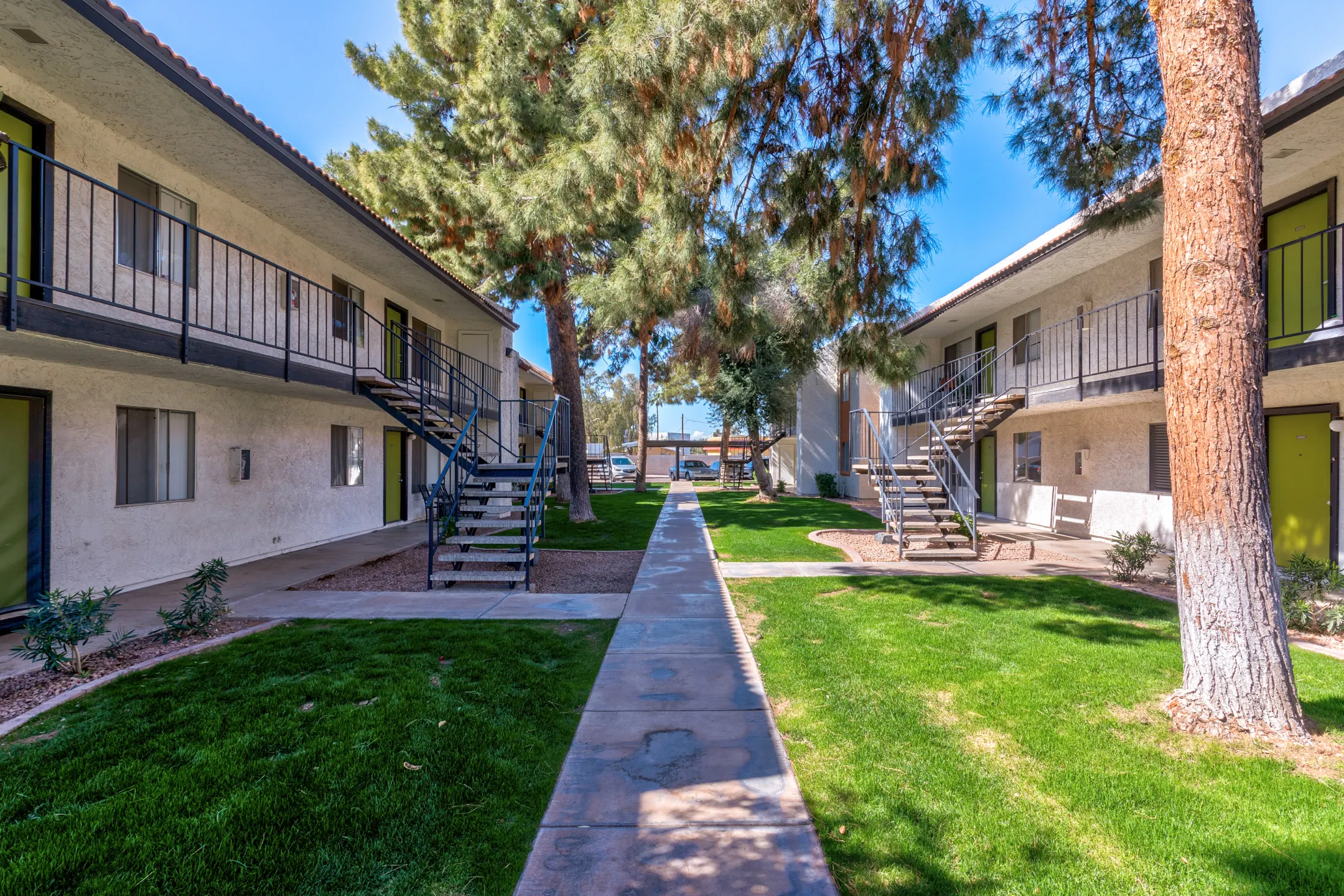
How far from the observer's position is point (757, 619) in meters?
6.02

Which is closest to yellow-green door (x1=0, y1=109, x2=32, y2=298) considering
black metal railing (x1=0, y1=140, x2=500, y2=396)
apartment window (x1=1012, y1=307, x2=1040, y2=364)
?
black metal railing (x1=0, y1=140, x2=500, y2=396)

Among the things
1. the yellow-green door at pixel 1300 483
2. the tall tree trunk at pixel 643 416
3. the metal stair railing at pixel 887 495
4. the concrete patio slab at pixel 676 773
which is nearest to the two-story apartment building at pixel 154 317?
the concrete patio slab at pixel 676 773

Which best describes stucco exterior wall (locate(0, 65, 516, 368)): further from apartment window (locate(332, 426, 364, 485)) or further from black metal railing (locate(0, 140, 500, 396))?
apartment window (locate(332, 426, 364, 485))

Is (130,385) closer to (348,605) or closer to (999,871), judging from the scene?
(348,605)

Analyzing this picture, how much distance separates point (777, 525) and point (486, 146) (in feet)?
33.3

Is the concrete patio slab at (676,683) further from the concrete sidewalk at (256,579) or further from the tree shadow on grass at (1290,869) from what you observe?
the concrete sidewalk at (256,579)

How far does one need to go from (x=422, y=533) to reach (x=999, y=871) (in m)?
12.1

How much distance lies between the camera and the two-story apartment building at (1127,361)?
686 centimetres

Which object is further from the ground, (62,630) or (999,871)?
(62,630)

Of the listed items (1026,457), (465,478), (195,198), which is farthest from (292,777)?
(1026,457)

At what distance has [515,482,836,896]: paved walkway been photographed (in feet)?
7.70

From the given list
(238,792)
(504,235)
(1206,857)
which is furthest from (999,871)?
(504,235)

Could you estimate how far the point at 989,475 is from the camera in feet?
51.8

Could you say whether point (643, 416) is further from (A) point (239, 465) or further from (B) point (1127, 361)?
(B) point (1127, 361)
